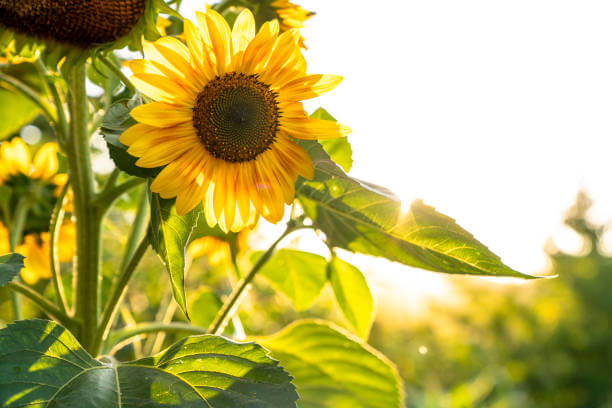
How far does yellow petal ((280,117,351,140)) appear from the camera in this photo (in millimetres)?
404

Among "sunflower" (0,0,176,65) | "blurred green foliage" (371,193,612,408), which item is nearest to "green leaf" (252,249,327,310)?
"sunflower" (0,0,176,65)

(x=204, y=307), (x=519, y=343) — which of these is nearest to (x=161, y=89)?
(x=204, y=307)

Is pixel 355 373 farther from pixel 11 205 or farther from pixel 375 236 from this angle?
pixel 11 205

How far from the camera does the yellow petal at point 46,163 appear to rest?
2.29 ft

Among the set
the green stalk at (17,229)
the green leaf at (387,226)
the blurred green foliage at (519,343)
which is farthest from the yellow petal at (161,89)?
the blurred green foliage at (519,343)

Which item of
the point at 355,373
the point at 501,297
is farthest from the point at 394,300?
the point at 355,373

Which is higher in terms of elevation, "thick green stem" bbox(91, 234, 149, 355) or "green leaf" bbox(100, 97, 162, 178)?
"green leaf" bbox(100, 97, 162, 178)

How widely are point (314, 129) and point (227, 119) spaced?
83 millimetres

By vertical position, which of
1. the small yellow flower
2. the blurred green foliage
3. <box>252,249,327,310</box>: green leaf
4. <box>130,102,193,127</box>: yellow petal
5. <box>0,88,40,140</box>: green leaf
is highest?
<box>130,102,193,127</box>: yellow petal

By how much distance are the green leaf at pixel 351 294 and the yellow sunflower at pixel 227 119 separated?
0.69ft

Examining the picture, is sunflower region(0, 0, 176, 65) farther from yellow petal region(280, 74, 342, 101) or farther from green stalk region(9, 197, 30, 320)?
green stalk region(9, 197, 30, 320)

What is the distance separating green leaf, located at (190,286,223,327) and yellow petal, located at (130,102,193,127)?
0.42 meters

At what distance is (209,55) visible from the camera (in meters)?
0.42

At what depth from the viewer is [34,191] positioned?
68cm
